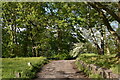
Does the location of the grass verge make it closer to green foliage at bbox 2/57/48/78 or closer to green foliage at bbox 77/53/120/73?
green foliage at bbox 77/53/120/73

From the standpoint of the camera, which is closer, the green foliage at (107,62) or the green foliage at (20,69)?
the green foliage at (20,69)

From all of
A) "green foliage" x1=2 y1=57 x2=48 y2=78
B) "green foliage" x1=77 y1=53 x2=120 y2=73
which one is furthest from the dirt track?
"green foliage" x1=77 y1=53 x2=120 y2=73

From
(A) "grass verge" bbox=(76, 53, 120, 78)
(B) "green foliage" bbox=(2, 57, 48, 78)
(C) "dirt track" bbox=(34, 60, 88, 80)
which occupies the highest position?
(A) "grass verge" bbox=(76, 53, 120, 78)

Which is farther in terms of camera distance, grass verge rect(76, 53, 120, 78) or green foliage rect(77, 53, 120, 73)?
green foliage rect(77, 53, 120, 73)

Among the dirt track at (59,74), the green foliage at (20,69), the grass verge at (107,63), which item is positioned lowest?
the dirt track at (59,74)

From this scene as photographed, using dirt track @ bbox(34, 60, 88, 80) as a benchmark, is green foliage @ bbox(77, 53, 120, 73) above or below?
above

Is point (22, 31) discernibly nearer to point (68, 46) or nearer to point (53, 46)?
point (53, 46)

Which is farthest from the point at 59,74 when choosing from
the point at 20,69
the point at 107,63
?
the point at 107,63

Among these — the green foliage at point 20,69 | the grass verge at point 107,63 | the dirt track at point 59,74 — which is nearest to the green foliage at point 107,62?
the grass verge at point 107,63

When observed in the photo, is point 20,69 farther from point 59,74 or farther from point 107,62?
point 107,62

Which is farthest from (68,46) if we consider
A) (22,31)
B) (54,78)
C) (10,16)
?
(54,78)

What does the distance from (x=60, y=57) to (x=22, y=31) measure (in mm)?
10404

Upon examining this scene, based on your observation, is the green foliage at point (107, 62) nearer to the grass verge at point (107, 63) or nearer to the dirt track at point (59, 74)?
the grass verge at point (107, 63)

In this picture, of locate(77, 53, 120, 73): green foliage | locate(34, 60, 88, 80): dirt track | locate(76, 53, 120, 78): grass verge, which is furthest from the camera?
locate(77, 53, 120, 73): green foliage
